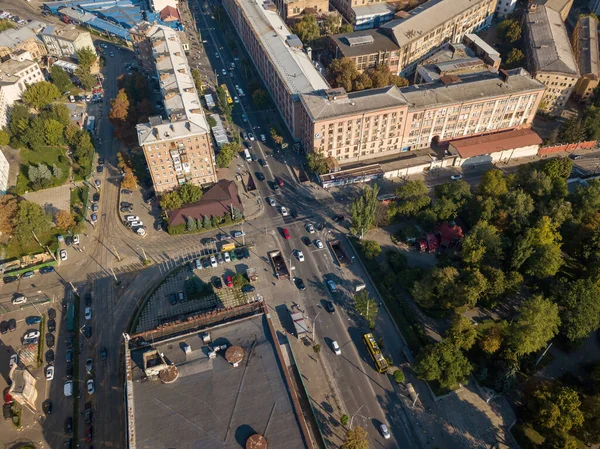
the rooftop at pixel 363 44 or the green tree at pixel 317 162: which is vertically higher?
the rooftop at pixel 363 44

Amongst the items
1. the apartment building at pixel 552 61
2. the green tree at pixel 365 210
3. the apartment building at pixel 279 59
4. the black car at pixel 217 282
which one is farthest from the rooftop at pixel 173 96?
the apartment building at pixel 552 61

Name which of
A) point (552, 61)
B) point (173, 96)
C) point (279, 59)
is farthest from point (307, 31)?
point (552, 61)

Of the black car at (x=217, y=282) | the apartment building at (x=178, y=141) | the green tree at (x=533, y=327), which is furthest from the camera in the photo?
the apartment building at (x=178, y=141)

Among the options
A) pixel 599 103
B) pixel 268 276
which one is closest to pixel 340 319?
pixel 268 276

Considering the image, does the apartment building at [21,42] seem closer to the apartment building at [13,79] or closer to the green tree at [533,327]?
the apartment building at [13,79]

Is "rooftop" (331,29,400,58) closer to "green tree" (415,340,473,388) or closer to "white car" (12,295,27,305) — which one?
"green tree" (415,340,473,388)

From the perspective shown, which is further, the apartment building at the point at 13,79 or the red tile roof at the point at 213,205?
the apartment building at the point at 13,79

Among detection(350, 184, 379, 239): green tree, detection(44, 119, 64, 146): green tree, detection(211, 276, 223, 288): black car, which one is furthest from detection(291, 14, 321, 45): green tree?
detection(211, 276, 223, 288): black car
